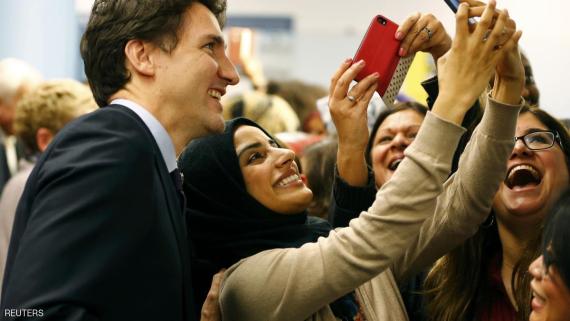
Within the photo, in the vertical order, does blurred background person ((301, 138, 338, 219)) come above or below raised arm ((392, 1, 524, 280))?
below

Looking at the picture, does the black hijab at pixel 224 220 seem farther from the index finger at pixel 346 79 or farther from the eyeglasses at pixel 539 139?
the eyeglasses at pixel 539 139

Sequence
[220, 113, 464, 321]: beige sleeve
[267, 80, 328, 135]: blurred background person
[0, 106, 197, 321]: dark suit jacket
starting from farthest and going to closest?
[267, 80, 328, 135]: blurred background person < [220, 113, 464, 321]: beige sleeve < [0, 106, 197, 321]: dark suit jacket

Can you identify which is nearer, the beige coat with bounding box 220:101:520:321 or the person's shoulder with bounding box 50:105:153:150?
the person's shoulder with bounding box 50:105:153:150

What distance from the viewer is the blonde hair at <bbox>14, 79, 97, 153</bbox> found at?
347 cm

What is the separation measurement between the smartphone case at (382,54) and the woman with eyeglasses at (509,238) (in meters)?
0.49

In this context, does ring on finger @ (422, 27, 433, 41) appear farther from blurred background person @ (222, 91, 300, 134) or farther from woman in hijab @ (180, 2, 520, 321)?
blurred background person @ (222, 91, 300, 134)

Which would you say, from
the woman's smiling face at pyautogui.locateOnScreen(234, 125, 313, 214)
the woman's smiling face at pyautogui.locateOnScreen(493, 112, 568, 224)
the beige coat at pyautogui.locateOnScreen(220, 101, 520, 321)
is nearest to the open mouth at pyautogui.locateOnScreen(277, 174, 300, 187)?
the woman's smiling face at pyautogui.locateOnScreen(234, 125, 313, 214)

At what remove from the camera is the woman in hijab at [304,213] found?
66.4 inches

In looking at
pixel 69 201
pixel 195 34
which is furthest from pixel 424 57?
pixel 69 201

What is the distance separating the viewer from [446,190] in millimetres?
2070

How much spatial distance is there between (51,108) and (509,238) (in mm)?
1971

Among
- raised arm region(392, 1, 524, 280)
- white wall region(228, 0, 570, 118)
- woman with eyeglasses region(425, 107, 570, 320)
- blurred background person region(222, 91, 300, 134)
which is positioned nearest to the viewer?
raised arm region(392, 1, 524, 280)

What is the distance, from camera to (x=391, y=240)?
66.7 inches

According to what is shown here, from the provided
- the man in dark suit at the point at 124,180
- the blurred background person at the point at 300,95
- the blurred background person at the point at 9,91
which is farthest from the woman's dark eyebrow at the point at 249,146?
the blurred background person at the point at 300,95
